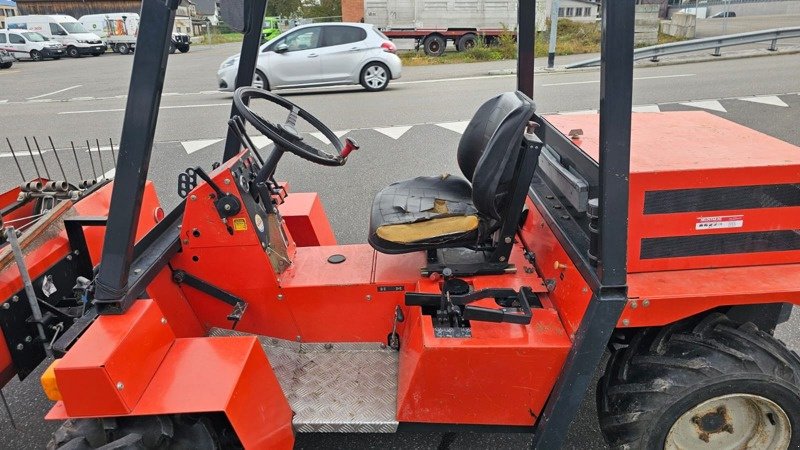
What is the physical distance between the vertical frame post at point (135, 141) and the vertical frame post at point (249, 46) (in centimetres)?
103

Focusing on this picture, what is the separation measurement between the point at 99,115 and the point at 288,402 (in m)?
10.5

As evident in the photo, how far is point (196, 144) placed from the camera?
25.7 feet

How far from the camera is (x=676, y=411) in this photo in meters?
1.99

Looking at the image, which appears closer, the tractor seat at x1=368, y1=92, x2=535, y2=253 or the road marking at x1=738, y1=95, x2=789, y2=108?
the tractor seat at x1=368, y1=92, x2=535, y2=253

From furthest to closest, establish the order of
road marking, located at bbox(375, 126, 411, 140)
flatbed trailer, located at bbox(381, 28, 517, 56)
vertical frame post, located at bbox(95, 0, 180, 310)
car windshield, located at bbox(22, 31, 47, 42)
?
car windshield, located at bbox(22, 31, 47, 42)
flatbed trailer, located at bbox(381, 28, 517, 56)
road marking, located at bbox(375, 126, 411, 140)
vertical frame post, located at bbox(95, 0, 180, 310)

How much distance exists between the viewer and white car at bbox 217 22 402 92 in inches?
466

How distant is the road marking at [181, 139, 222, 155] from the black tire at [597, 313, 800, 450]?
675 cm

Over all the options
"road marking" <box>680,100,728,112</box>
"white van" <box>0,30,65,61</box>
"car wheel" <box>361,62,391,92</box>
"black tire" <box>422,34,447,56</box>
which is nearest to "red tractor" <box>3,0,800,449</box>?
"road marking" <box>680,100,728,112</box>

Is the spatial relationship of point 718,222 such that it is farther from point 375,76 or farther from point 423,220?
point 375,76

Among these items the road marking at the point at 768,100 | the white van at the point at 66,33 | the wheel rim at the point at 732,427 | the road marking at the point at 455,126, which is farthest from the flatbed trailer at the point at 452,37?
the wheel rim at the point at 732,427

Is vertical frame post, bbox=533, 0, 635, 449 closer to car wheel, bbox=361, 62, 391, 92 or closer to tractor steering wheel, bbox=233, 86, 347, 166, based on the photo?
tractor steering wheel, bbox=233, 86, 347, 166

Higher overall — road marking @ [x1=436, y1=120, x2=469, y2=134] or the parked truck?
the parked truck

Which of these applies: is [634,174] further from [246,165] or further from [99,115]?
[99,115]

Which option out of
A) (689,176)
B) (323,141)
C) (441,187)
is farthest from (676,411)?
(323,141)
